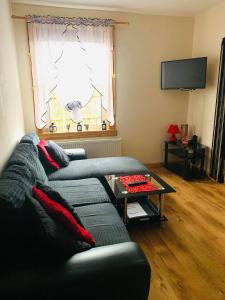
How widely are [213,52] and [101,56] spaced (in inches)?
69.5

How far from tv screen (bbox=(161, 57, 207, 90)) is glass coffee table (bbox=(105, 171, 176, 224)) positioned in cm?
184

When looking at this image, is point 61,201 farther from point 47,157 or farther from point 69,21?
point 69,21

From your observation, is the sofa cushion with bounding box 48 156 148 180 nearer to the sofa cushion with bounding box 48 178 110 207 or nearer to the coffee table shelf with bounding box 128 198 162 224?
the sofa cushion with bounding box 48 178 110 207

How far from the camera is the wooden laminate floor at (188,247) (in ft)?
5.70

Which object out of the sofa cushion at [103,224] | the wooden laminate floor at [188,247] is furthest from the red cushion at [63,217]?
A: the wooden laminate floor at [188,247]

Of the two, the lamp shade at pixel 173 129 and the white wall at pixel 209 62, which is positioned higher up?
the white wall at pixel 209 62

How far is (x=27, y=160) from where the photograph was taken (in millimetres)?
2092

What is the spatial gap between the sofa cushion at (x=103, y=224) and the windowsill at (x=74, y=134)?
2043 millimetres

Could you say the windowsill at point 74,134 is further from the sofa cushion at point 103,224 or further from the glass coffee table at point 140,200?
the sofa cushion at point 103,224

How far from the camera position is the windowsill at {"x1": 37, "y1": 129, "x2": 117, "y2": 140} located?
3.85 m

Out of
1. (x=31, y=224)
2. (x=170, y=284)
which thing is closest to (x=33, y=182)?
(x=31, y=224)

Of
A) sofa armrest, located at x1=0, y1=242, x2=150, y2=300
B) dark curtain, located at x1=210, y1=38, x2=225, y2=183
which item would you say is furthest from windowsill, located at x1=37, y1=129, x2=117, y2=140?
sofa armrest, located at x1=0, y1=242, x2=150, y2=300

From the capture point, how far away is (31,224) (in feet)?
3.96

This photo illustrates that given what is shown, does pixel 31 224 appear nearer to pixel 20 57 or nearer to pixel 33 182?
pixel 33 182
